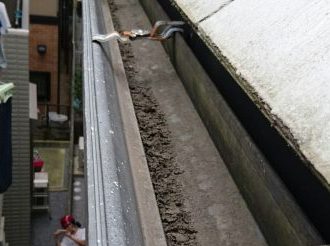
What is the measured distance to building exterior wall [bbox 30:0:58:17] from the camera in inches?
579

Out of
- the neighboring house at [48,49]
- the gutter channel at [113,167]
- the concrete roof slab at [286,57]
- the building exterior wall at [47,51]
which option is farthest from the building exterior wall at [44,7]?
the concrete roof slab at [286,57]

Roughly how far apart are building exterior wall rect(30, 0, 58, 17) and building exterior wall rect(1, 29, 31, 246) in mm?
7396

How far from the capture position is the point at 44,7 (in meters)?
14.8

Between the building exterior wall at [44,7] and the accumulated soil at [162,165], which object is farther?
the building exterior wall at [44,7]

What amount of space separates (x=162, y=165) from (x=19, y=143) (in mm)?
6432

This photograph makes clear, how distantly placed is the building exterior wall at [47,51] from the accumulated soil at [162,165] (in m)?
12.4

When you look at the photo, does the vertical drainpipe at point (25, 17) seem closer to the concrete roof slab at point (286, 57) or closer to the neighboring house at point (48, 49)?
the neighboring house at point (48, 49)

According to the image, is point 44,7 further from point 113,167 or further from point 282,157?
point 282,157

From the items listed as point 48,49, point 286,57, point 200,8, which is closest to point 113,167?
point 286,57

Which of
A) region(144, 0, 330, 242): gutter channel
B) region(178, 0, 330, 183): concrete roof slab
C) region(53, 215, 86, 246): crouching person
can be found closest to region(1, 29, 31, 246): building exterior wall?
region(53, 215, 86, 246): crouching person

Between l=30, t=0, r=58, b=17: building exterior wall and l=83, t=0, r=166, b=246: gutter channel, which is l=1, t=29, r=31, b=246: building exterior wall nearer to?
l=83, t=0, r=166, b=246: gutter channel

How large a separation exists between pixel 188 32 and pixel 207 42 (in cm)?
95

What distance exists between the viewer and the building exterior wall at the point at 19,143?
25.5 feet

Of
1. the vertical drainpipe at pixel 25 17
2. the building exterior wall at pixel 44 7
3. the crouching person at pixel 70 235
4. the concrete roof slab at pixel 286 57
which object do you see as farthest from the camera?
the building exterior wall at pixel 44 7
